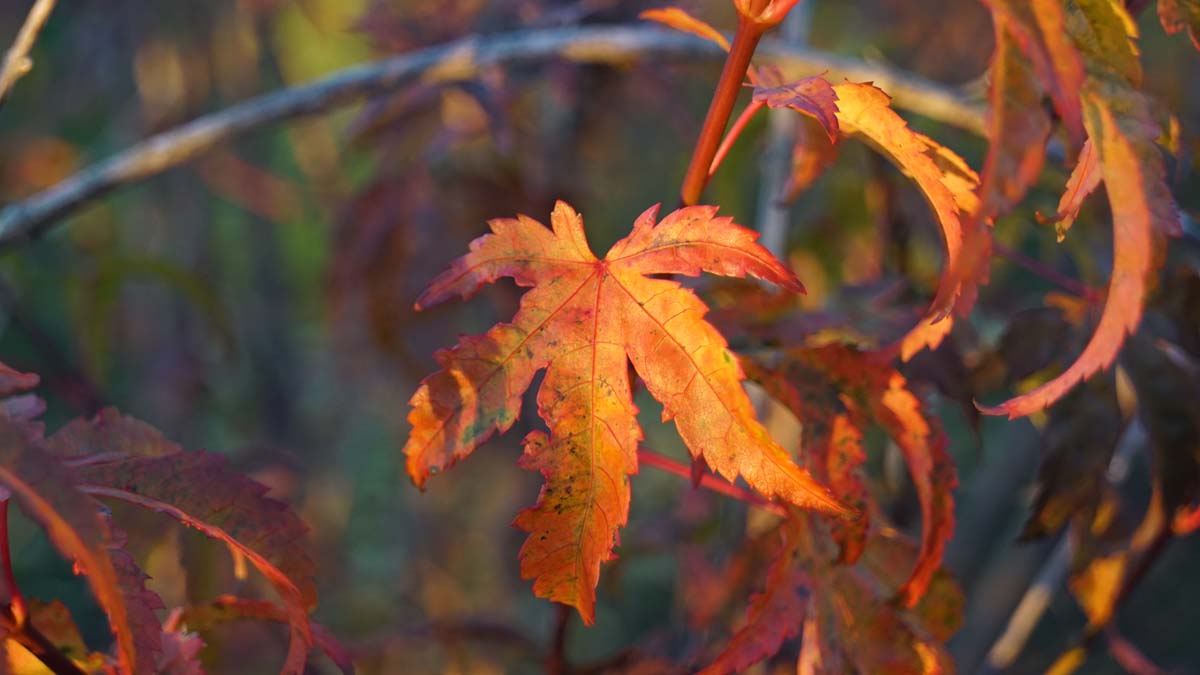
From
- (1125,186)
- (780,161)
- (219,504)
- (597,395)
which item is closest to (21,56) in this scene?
(219,504)

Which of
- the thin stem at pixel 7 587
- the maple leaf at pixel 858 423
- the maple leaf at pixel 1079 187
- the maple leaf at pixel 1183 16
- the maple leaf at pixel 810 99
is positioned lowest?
the maple leaf at pixel 858 423

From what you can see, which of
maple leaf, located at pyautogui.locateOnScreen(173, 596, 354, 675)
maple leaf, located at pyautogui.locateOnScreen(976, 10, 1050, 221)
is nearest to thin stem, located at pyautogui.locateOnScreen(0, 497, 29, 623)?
maple leaf, located at pyautogui.locateOnScreen(173, 596, 354, 675)

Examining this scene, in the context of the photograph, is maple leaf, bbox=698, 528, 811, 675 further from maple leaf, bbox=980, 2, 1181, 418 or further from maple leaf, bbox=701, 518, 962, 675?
maple leaf, bbox=980, 2, 1181, 418

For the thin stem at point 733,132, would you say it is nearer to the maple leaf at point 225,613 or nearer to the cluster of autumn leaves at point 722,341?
the cluster of autumn leaves at point 722,341

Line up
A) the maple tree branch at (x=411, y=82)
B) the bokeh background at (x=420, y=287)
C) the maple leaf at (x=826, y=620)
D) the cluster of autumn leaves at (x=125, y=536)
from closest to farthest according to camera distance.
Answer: the cluster of autumn leaves at (x=125, y=536) → the maple leaf at (x=826, y=620) → the maple tree branch at (x=411, y=82) → the bokeh background at (x=420, y=287)

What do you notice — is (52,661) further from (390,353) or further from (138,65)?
(138,65)

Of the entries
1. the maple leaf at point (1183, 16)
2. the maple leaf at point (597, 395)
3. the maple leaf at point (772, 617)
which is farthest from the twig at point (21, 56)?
the maple leaf at point (1183, 16)
